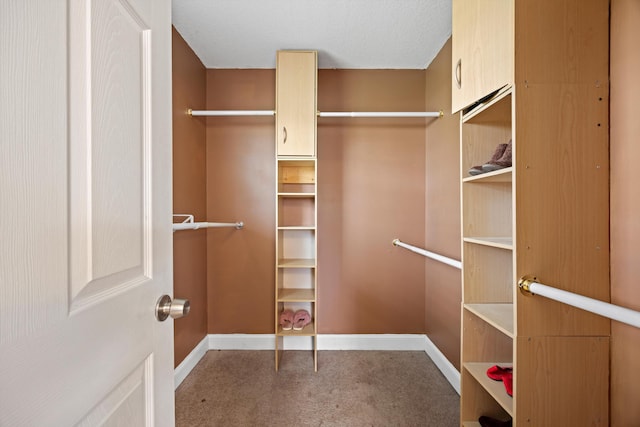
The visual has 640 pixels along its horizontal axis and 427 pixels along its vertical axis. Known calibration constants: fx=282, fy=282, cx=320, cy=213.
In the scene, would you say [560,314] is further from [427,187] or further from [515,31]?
[427,187]

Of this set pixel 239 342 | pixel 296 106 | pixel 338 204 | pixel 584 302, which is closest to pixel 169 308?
pixel 584 302

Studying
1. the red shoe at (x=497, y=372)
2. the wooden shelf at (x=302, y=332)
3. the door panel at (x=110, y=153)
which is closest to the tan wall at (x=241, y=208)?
the wooden shelf at (x=302, y=332)

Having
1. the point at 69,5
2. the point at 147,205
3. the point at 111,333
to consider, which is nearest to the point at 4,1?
the point at 69,5

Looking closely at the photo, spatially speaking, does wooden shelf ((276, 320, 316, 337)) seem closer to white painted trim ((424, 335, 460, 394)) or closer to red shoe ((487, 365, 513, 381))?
white painted trim ((424, 335, 460, 394))

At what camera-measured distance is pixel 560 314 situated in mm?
980

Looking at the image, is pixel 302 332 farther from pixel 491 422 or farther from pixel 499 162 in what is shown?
pixel 499 162

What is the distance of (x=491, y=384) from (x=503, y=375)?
0.21 ft

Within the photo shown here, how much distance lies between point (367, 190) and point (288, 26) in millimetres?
1339

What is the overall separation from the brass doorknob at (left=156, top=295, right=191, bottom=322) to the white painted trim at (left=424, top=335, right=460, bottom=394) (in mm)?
1891

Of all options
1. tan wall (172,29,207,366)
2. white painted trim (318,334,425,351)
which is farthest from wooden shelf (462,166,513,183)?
tan wall (172,29,207,366)

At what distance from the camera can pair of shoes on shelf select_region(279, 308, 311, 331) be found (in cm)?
219

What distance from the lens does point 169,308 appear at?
66 centimetres

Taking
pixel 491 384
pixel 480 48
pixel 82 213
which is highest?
pixel 480 48

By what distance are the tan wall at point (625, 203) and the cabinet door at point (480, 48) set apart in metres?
0.33
